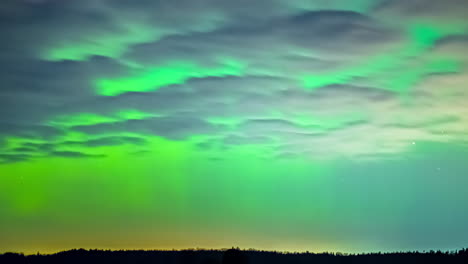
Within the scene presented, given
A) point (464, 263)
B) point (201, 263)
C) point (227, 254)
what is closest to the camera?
point (227, 254)

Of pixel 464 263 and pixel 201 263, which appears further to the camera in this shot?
pixel 464 263

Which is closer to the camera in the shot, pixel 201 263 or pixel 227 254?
pixel 227 254

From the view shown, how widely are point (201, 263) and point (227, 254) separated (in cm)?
3828

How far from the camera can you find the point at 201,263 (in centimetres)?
16650

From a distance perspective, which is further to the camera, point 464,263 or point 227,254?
point 464,263

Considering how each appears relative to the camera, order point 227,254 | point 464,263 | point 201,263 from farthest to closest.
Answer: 1. point 464,263
2. point 201,263
3. point 227,254

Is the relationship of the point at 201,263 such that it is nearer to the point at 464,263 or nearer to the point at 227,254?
the point at 227,254

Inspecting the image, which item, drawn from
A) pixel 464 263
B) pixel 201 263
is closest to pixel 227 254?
pixel 201 263

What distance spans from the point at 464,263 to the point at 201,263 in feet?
274

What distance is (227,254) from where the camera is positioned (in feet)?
426

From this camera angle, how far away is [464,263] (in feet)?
655

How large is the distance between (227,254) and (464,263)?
9968 cm
